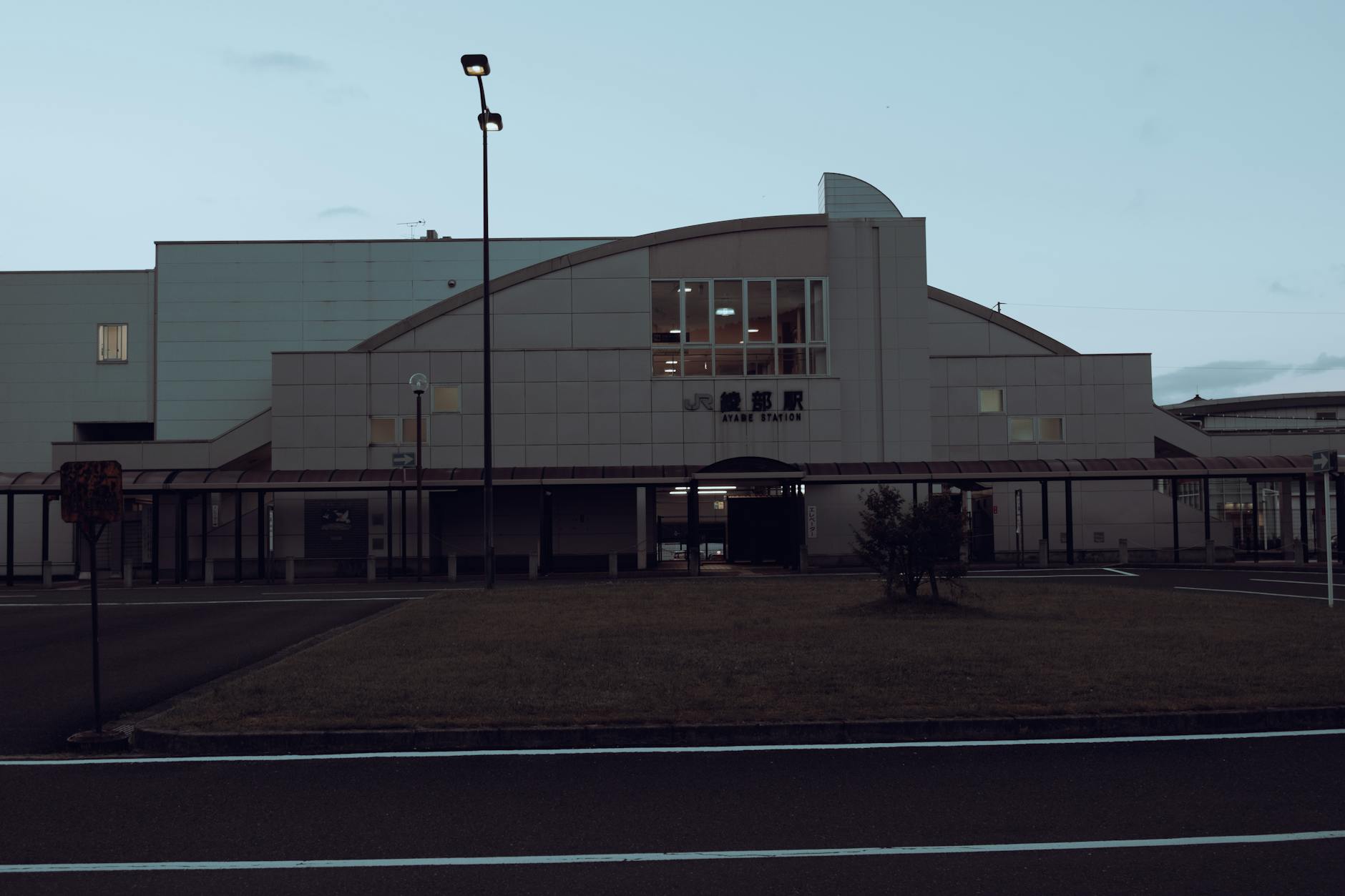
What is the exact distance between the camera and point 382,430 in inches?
1516

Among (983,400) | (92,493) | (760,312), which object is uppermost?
(760,312)

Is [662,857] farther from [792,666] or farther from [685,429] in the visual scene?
[685,429]

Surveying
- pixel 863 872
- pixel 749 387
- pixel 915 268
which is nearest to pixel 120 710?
pixel 863 872

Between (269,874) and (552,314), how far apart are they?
111 feet

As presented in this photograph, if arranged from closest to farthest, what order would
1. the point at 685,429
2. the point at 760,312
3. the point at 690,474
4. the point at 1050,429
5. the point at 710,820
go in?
1. the point at 710,820
2. the point at 690,474
3. the point at 685,429
4. the point at 760,312
5. the point at 1050,429

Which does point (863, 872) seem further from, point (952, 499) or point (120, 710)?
point (952, 499)

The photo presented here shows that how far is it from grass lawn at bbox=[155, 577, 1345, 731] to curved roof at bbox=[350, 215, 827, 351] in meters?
21.3

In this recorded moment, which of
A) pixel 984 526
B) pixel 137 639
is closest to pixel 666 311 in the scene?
pixel 984 526

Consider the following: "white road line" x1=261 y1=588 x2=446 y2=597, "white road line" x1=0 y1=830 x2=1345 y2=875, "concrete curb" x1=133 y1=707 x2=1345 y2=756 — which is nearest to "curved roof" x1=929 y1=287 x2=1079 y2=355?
"white road line" x1=261 y1=588 x2=446 y2=597

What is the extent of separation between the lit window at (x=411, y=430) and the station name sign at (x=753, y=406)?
30.1 ft

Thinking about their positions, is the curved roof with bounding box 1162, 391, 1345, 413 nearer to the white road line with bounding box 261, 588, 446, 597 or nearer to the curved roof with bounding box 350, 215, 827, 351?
the curved roof with bounding box 350, 215, 827, 351

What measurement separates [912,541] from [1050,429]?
25371mm

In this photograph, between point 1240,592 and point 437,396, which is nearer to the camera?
point 1240,592

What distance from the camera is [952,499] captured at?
Result: 1922cm
